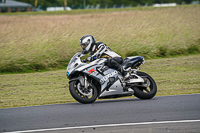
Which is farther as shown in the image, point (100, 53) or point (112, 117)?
point (100, 53)

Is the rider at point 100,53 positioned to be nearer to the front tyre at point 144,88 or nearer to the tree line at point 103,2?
the front tyre at point 144,88

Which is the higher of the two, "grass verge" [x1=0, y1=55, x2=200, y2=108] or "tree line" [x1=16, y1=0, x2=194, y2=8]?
"tree line" [x1=16, y1=0, x2=194, y2=8]

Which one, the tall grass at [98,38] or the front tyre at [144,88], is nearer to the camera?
the front tyre at [144,88]

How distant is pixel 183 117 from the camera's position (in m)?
6.97

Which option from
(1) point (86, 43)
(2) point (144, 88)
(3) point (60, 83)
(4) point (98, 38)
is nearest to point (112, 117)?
(2) point (144, 88)

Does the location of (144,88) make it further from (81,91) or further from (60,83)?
(60,83)

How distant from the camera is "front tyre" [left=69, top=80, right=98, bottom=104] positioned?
8422mm

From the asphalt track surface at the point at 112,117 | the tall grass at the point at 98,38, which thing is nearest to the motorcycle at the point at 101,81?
the asphalt track surface at the point at 112,117

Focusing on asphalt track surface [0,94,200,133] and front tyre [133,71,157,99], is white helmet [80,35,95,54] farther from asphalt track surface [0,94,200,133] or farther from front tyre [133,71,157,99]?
front tyre [133,71,157,99]

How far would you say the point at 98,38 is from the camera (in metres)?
23.5

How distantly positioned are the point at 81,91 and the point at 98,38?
15.2 m

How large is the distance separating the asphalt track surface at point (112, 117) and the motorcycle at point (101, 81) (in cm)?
24

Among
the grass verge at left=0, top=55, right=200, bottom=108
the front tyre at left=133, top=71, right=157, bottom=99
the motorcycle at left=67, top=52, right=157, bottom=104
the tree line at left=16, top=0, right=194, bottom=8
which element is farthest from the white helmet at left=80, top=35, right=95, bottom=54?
the tree line at left=16, top=0, right=194, bottom=8

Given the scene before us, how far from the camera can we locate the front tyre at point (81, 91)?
8422 mm
